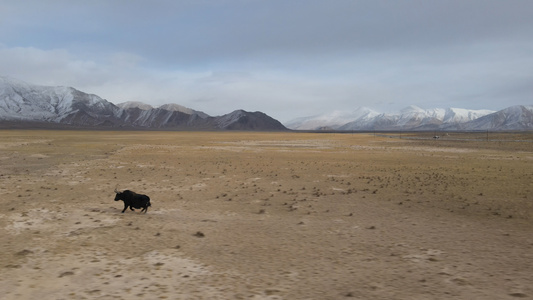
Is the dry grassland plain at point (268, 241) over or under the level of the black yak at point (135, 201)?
under

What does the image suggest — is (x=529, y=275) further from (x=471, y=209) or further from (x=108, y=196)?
(x=108, y=196)

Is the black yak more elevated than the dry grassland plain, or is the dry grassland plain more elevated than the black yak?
the black yak

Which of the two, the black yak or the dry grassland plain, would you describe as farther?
the black yak

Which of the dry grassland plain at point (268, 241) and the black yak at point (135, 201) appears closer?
the dry grassland plain at point (268, 241)

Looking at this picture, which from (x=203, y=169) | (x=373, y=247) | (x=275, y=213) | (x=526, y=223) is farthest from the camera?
(x=203, y=169)

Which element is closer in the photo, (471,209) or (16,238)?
(16,238)

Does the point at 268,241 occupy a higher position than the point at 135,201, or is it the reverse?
the point at 135,201

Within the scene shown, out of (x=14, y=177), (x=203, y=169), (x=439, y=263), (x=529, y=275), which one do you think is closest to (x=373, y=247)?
(x=439, y=263)

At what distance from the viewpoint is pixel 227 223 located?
Result: 432 inches

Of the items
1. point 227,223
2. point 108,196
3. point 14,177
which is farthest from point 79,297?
point 14,177

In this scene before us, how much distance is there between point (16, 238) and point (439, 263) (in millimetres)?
10545

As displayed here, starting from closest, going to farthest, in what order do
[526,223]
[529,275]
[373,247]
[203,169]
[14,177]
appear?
[529,275], [373,247], [526,223], [14,177], [203,169]

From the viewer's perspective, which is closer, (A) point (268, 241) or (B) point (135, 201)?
(A) point (268, 241)

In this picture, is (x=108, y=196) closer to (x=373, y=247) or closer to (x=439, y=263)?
(x=373, y=247)
